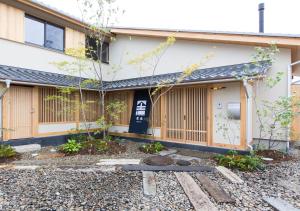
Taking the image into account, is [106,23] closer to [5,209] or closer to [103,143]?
[103,143]

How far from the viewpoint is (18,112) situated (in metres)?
7.55

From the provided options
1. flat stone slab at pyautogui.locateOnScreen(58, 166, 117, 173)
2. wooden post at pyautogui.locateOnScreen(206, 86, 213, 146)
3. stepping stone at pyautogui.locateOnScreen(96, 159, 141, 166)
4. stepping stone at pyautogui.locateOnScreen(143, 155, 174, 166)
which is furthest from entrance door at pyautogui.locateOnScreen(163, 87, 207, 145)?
flat stone slab at pyautogui.locateOnScreen(58, 166, 117, 173)

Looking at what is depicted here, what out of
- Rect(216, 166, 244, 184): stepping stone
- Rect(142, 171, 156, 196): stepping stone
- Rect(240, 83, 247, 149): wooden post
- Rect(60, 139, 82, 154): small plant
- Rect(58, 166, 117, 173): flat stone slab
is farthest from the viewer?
Rect(60, 139, 82, 154): small plant

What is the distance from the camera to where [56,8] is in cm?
844

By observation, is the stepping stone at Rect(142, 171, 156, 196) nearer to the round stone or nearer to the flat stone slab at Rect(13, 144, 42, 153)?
the round stone

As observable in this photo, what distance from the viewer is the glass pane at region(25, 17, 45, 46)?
26.6 feet

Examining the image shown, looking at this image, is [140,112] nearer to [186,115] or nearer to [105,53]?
[186,115]

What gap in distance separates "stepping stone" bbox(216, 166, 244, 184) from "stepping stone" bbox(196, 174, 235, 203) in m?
0.49

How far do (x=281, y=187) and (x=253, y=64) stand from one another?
4015mm

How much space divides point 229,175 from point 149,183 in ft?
6.24

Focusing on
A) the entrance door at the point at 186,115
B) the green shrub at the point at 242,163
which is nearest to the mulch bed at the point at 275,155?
the green shrub at the point at 242,163

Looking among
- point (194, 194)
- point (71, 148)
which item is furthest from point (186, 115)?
point (194, 194)

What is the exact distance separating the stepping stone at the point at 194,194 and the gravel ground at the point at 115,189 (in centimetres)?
10

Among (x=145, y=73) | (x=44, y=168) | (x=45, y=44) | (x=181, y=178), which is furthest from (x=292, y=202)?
(x=45, y=44)
